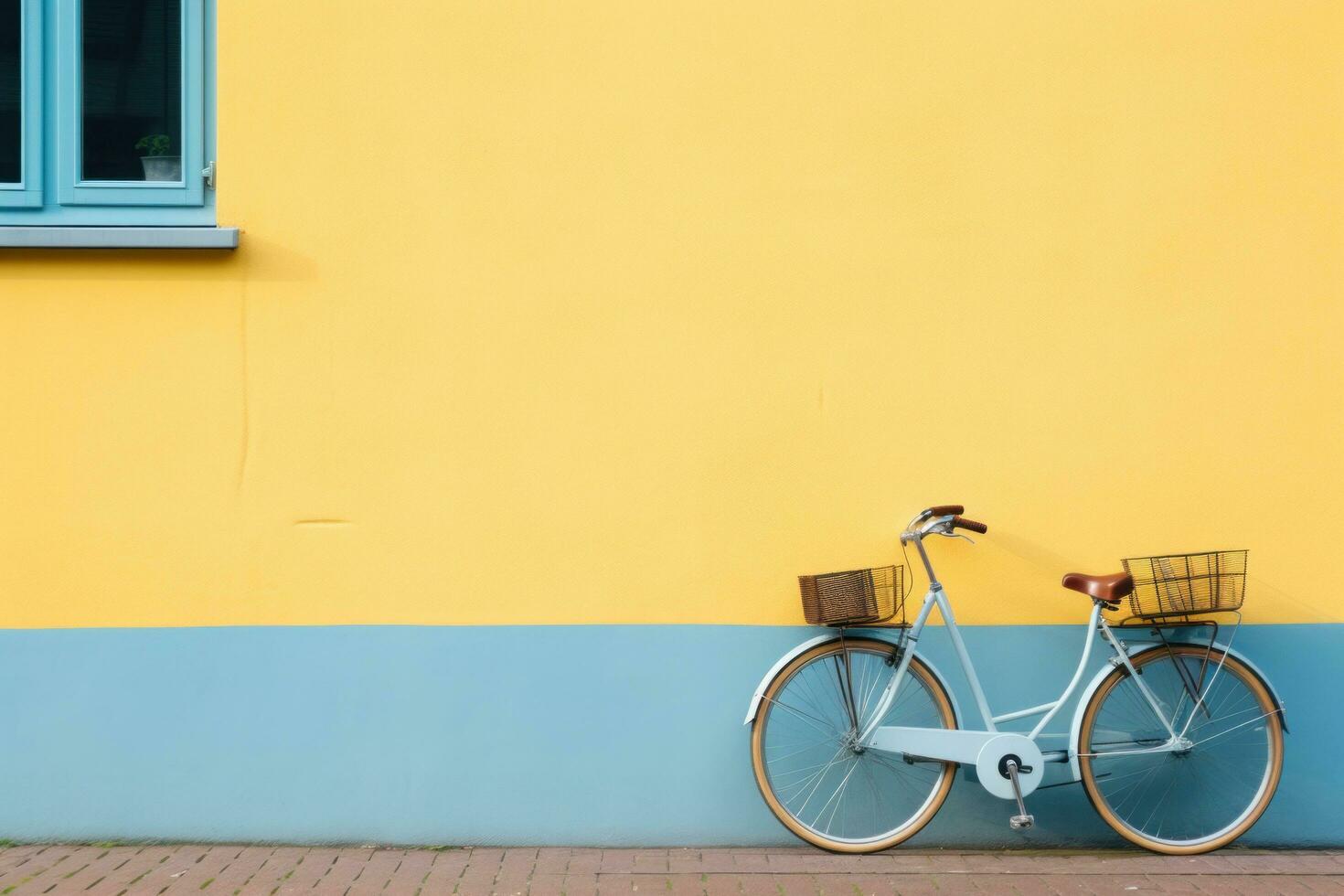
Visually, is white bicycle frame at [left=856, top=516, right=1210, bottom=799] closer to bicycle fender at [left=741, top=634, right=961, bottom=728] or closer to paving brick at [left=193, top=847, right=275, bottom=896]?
bicycle fender at [left=741, top=634, right=961, bottom=728]

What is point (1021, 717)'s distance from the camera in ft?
15.2

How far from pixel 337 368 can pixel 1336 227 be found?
385 cm

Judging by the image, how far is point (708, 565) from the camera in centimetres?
461

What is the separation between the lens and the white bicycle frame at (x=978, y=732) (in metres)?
4.41

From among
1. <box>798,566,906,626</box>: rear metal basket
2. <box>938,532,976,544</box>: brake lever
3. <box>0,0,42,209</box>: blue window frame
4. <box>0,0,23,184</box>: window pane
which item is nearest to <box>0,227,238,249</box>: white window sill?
<box>0,0,42,209</box>: blue window frame

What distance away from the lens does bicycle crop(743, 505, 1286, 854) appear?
4.41 metres

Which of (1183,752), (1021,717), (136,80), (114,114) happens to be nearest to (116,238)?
(114,114)

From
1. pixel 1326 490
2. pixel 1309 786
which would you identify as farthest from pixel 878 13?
pixel 1309 786

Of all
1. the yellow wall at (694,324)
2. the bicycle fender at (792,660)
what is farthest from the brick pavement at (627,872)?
the yellow wall at (694,324)

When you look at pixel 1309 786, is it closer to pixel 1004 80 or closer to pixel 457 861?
pixel 1004 80

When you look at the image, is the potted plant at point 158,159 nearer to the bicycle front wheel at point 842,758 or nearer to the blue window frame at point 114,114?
the blue window frame at point 114,114

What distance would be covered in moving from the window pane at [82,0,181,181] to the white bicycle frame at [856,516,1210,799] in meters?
3.24

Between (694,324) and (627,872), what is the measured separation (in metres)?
2.01

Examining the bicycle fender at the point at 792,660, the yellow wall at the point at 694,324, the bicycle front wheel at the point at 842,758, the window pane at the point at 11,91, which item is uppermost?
the window pane at the point at 11,91
